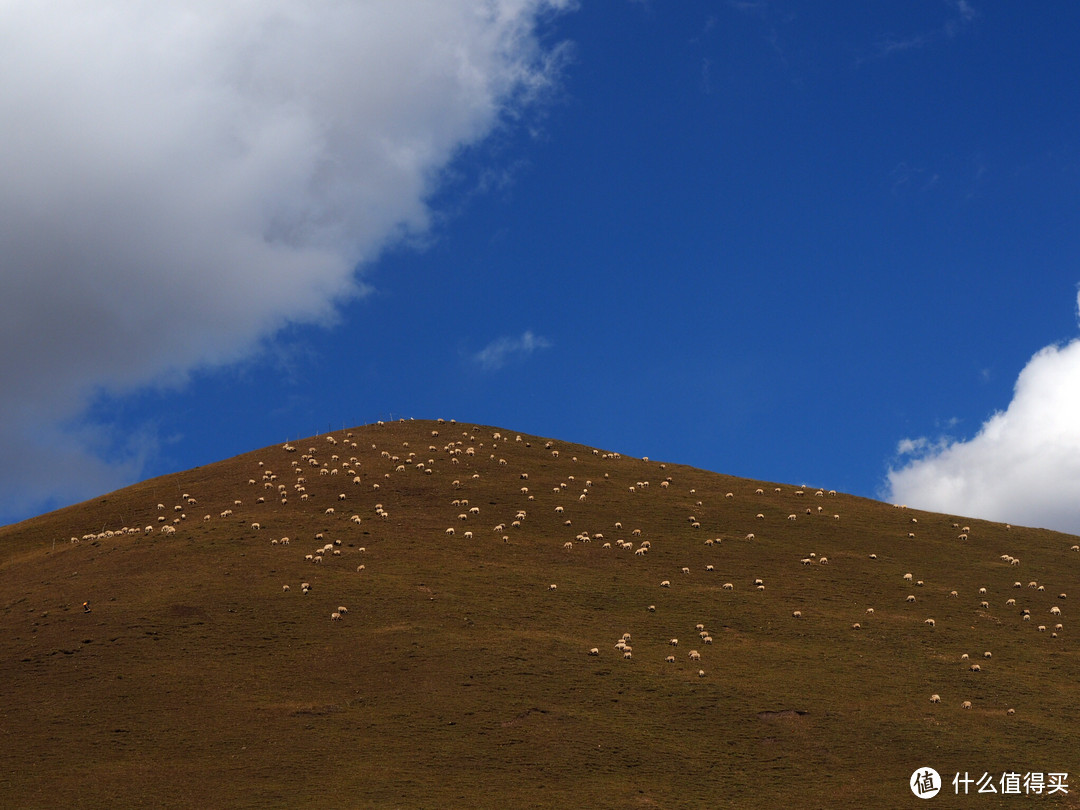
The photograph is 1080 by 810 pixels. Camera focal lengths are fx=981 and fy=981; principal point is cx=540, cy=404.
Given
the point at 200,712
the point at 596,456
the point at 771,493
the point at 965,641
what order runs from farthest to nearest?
1. the point at 596,456
2. the point at 771,493
3. the point at 965,641
4. the point at 200,712

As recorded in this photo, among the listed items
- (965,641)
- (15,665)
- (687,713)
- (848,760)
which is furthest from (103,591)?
(965,641)

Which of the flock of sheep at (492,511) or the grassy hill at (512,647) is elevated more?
the flock of sheep at (492,511)

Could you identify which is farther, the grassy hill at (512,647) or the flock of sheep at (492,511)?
the flock of sheep at (492,511)

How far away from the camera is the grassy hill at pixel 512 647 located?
154ft

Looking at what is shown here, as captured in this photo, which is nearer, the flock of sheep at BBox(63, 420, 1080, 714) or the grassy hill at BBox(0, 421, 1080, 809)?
the grassy hill at BBox(0, 421, 1080, 809)

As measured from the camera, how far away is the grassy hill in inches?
1845

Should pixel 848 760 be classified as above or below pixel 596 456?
below

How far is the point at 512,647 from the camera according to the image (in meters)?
59.2

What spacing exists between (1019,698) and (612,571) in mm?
28101

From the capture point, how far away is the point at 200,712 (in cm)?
5216

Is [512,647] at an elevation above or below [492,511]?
below

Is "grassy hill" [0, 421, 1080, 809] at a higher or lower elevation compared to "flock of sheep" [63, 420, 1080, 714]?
lower

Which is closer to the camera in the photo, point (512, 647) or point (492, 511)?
point (512, 647)

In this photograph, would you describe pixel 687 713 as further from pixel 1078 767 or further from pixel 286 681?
pixel 286 681
